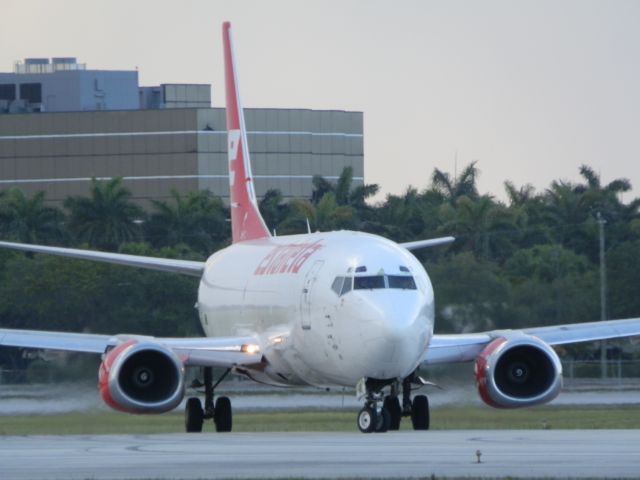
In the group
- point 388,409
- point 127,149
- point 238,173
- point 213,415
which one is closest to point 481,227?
point 127,149

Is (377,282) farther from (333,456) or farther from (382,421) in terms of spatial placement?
(333,456)

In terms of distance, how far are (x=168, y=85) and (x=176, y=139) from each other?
29.9 feet

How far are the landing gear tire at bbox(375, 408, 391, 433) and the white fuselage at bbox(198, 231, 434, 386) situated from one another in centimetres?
60

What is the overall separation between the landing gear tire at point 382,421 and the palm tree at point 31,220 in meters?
59.9

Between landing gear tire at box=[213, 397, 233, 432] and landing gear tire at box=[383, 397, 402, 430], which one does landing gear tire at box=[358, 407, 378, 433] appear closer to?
landing gear tire at box=[383, 397, 402, 430]

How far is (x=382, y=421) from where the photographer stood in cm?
2923

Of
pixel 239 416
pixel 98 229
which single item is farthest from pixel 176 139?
pixel 239 416

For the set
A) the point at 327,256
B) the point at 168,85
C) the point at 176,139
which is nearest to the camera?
the point at 327,256

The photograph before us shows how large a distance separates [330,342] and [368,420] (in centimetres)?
162

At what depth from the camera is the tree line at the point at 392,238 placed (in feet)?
163

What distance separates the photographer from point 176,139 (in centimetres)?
11756

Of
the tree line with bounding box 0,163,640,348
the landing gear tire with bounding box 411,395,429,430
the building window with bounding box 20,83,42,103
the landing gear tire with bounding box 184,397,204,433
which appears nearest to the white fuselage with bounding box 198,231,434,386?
the landing gear tire with bounding box 184,397,204,433

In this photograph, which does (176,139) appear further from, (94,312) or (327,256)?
(327,256)

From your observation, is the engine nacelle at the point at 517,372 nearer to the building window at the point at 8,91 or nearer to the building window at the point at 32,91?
the building window at the point at 32,91
